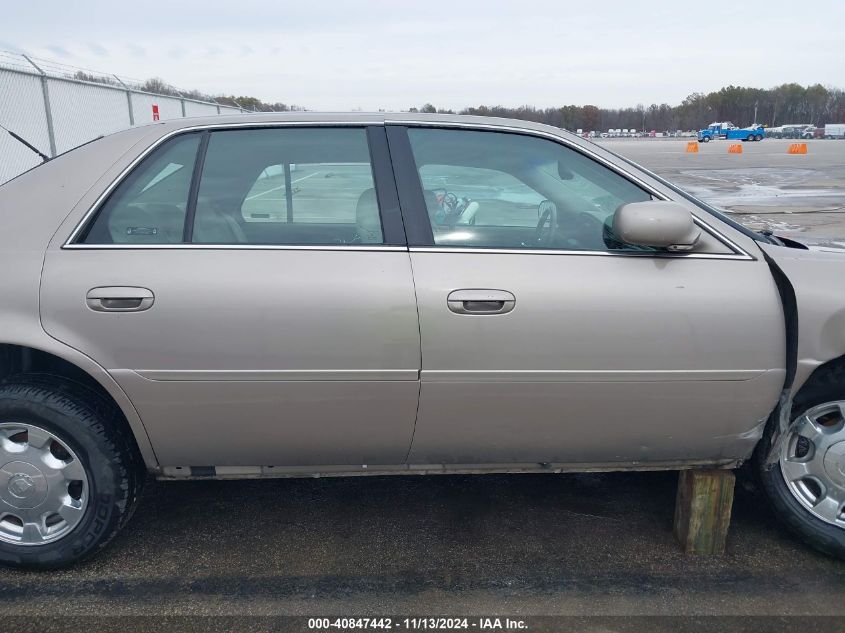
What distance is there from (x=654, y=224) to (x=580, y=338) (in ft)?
1.52

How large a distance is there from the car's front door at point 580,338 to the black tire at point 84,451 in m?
1.11

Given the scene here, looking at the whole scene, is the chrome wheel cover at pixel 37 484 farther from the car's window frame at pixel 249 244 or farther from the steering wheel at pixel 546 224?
the steering wheel at pixel 546 224

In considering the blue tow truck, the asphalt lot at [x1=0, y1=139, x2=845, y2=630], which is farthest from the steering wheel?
the blue tow truck

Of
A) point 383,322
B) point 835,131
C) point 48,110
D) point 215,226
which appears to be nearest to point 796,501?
point 383,322

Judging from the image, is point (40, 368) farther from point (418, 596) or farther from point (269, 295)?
point (418, 596)

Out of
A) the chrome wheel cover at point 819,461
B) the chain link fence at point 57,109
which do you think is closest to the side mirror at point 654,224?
the chrome wheel cover at point 819,461

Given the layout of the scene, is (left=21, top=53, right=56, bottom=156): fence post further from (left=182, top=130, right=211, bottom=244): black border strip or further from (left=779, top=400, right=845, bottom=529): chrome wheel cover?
A: (left=779, top=400, right=845, bottom=529): chrome wheel cover

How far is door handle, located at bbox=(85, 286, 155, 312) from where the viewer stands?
7.99 feet

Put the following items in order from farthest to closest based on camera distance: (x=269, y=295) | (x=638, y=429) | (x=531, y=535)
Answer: (x=531, y=535) < (x=638, y=429) < (x=269, y=295)

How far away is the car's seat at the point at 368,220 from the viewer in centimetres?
257

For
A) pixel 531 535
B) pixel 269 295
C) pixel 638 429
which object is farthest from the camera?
pixel 531 535

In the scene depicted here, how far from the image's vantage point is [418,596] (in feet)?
8.49

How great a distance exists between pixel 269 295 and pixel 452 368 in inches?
27.0

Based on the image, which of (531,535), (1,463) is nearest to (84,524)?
(1,463)
